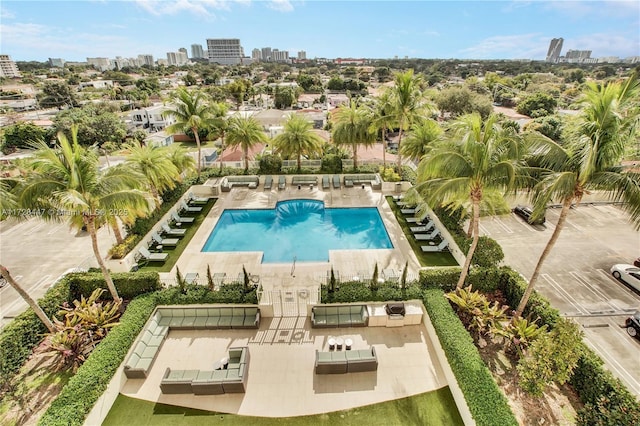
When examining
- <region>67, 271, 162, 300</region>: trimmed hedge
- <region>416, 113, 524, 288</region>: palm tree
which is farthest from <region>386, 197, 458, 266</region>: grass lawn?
<region>67, 271, 162, 300</region>: trimmed hedge

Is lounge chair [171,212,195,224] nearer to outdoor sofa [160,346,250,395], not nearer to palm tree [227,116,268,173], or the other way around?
palm tree [227,116,268,173]

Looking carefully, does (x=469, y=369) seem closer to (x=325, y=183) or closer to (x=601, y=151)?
(x=601, y=151)

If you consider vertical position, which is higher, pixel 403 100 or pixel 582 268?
pixel 403 100

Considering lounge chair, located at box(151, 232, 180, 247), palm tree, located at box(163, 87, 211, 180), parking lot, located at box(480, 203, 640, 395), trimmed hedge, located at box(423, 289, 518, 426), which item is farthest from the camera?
palm tree, located at box(163, 87, 211, 180)

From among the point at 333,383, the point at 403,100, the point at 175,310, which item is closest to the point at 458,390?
the point at 333,383

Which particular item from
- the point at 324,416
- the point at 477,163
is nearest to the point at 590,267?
the point at 477,163

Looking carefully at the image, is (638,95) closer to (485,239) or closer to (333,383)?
(485,239)
